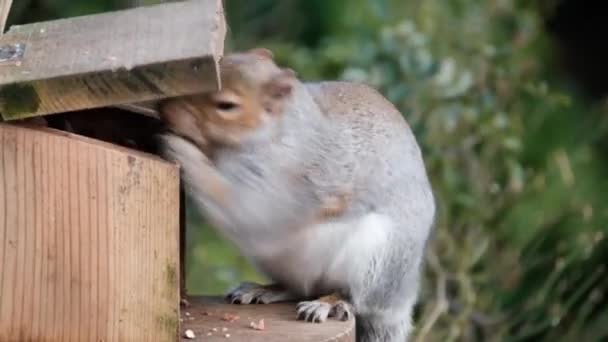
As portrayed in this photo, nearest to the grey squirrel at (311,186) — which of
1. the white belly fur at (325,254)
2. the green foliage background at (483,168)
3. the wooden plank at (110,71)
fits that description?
the white belly fur at (325,254)

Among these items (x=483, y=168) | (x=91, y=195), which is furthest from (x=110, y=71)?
(x=483, y=168)

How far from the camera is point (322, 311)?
6.70 ft

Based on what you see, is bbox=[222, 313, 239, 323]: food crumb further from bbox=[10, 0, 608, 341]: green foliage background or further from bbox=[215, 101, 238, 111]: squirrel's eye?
bbox=[10, 0, 608, 341]: green foliage background

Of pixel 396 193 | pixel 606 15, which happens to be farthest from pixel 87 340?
pixel 606 15

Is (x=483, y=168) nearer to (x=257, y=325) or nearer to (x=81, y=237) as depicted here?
(x=257, y=325)

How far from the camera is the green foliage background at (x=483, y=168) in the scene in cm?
348

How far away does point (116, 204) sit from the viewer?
5.58ft

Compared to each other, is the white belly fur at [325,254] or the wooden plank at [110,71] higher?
the wooden plank at [110,71]

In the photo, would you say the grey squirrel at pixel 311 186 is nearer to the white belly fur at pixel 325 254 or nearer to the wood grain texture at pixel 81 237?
the white belly fur at pixel 325 254

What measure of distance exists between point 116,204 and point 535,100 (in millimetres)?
2509

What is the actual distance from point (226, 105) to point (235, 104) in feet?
0.08

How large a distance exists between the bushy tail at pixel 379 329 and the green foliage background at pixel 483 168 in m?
0.87

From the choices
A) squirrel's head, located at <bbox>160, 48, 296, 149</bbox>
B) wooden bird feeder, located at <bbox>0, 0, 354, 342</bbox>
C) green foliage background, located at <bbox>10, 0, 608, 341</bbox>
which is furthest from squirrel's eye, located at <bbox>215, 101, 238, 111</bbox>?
green foliage background, located at <bbox>10, 0, 608, 341</bbox>

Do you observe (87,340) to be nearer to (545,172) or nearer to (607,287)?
(607,287)
